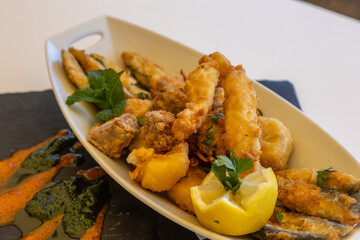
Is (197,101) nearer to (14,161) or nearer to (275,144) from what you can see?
(275,144)

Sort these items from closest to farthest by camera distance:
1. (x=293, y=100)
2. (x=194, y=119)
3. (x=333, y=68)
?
1. (x=194, y=119)
2. (x=293, y=100)
3. (x=333, y=68)

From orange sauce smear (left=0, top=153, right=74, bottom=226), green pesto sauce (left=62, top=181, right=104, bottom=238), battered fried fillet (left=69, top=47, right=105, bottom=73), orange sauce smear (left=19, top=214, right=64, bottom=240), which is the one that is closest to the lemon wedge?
green pesto sauce (left=62, top=181, right=104, bottom=238)

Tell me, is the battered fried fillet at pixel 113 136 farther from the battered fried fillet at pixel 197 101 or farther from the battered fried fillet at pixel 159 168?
the battered fried fillet at pixel 197 101

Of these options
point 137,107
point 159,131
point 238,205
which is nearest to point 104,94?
point 137,107

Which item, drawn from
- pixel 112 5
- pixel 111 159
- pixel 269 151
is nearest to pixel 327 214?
Answer: pixel 269 151

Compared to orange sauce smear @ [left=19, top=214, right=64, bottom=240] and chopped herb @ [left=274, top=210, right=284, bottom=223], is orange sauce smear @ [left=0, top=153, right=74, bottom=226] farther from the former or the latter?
chopped herb @ [left=274, top=210, right=284, bottom=223]

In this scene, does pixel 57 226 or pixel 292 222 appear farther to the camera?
pixel 57 226

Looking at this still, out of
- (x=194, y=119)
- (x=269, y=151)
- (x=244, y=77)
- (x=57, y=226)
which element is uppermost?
(x=244, y=77)

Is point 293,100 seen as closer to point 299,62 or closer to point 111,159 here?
point 299,62
